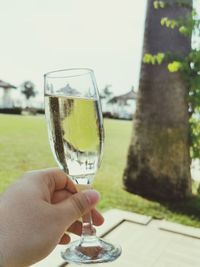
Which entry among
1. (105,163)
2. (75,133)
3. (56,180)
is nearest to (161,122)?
(105,163)

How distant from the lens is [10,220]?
63cm

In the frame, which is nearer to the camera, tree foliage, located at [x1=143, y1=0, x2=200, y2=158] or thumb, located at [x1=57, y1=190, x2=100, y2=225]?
thumb, located at [x1=57, y1=190, x2=100, y2=225]

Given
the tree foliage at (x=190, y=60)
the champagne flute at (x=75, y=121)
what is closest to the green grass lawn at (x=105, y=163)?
the tree foliage at (x=190, y=60)

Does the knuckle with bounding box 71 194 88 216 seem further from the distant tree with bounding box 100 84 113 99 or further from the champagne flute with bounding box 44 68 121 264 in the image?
the distant tree with bounding box 100 84 113 99

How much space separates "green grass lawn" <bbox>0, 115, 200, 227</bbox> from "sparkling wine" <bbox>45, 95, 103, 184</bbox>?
2041 mm

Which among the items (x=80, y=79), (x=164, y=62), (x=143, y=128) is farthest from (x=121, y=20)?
(x=80, y=79)

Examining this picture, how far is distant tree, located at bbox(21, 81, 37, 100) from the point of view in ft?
9.84

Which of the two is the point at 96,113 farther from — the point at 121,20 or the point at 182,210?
the point at 121,20

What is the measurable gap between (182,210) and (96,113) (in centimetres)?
235

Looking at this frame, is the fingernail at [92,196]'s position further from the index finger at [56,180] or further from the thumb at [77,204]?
the index finger at [56,180]

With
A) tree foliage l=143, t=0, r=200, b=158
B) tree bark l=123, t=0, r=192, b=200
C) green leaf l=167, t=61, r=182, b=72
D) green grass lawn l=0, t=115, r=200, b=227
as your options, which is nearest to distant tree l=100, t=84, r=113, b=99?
green grass lawn l=0, t=115, r=200, b=227

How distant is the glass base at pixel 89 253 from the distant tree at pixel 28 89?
2272 mm

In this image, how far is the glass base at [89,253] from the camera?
0.78m

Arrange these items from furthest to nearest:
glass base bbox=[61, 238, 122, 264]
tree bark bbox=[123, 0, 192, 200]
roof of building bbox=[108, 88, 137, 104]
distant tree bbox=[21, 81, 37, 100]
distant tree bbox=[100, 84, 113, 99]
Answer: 1. roof of building bbox=[108, 88, 137, 104]
2. distant tree bbox=[100, 84, 113, 99]
3. distant tree bbox=[21, 81, 37, 100]
4. tree bark bbox=[123, 0, 192, 200]
5. glass base bbox=[61, 238, 122, 264]
